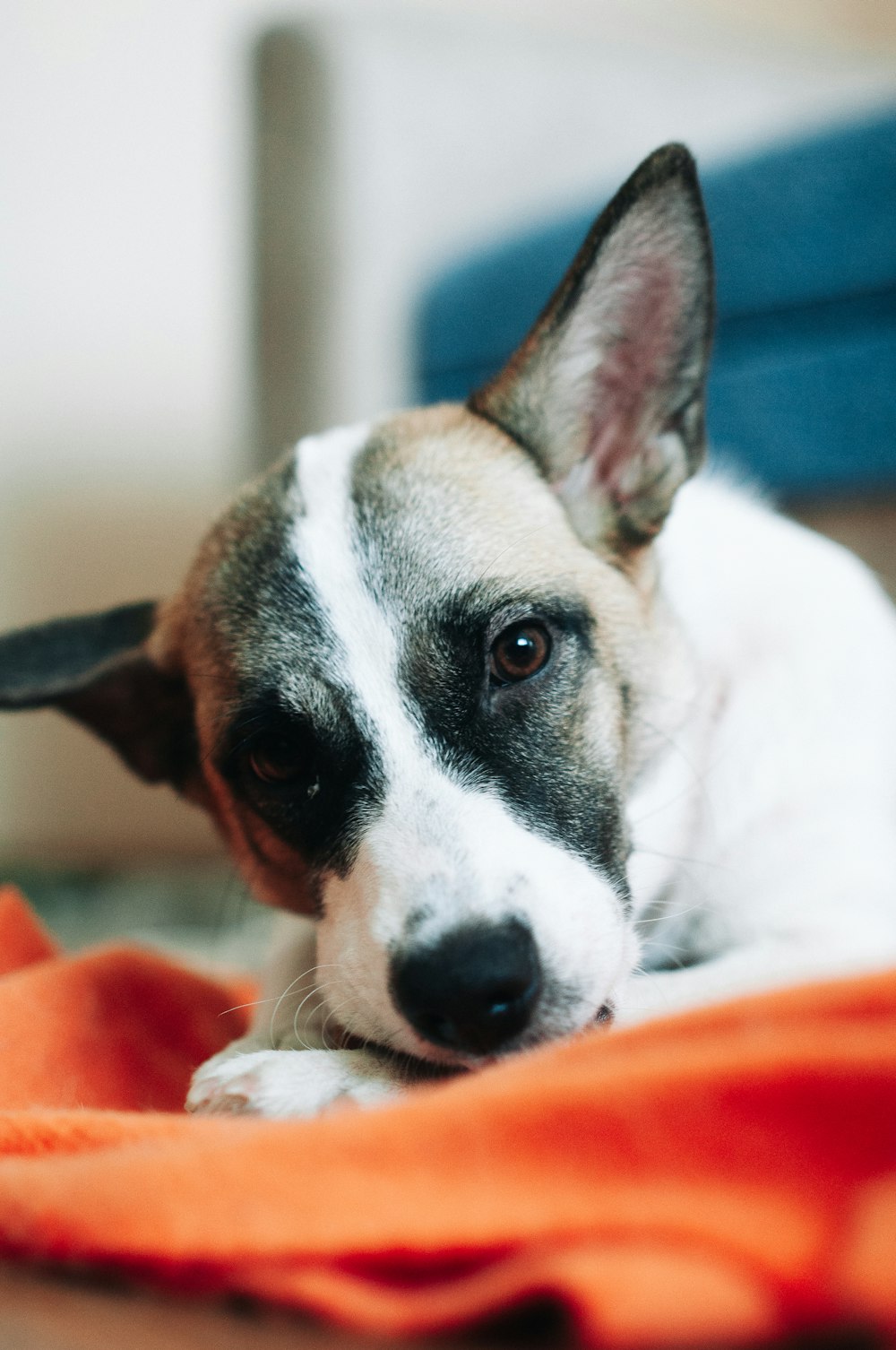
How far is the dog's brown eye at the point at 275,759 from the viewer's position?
1524mm

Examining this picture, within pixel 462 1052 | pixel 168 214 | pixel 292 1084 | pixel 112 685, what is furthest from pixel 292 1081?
pixel 168 214

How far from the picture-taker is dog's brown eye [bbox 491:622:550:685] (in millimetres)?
1450

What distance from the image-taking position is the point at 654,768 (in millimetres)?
1655

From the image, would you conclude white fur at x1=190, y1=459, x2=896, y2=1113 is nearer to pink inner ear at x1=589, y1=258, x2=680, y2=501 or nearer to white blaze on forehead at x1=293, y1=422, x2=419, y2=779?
white blaze on forehead at x1=293, y1=422, x2=419, y2=779

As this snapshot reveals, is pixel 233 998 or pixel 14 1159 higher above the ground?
pixel 14 1159

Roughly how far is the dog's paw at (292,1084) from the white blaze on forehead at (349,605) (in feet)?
1.07

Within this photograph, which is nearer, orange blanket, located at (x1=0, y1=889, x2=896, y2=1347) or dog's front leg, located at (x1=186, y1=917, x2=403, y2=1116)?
orange blanket, located at (x1=0, y1=889, x2=896, y2=1347)

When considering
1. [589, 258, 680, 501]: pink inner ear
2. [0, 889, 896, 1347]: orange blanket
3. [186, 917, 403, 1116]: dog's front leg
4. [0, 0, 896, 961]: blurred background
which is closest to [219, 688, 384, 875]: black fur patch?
[186, 917, 403, 1116]: dog's front leg

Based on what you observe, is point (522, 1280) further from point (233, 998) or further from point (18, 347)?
point (18, 347)

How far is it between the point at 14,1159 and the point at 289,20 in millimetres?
3596

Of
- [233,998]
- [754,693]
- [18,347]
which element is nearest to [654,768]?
[754,693]

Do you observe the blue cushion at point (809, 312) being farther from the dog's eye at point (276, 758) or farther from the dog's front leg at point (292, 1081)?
Result: the dog's front leg at point (292, 1081)

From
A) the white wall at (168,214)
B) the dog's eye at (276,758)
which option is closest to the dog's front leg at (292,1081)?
the dog's eye at (276,758)

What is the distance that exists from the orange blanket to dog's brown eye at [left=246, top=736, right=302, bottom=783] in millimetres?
656
